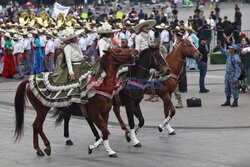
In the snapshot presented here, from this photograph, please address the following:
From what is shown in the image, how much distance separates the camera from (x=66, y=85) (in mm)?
12258

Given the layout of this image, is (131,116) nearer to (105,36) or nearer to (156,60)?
(156,60)

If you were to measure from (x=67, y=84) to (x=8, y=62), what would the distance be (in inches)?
617

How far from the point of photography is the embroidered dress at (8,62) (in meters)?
27.3

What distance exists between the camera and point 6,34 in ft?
90.1

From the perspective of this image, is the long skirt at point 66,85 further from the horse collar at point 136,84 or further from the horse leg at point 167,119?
the horse leg at point 167,119

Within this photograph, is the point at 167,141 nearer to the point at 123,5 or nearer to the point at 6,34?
the point at 6,34

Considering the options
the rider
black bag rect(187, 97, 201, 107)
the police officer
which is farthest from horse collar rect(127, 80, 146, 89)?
the police officer

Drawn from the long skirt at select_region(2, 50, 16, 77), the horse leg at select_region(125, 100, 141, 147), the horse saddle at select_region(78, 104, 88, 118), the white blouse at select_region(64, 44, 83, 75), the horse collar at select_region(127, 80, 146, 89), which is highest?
the white blouse at select_region(64, 44, 83, 75)

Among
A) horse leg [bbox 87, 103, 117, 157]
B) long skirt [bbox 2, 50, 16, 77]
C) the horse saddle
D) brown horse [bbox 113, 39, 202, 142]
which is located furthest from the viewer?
long skirt [bbox 2, 50, 16, 77]

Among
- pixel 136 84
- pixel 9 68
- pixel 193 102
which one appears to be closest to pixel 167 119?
pixel 136 84

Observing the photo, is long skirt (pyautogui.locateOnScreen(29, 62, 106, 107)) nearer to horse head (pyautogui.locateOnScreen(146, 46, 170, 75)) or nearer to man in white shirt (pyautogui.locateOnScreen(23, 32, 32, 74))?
horse head (pyautogui.locateOnScreen(146, 46, 170, 75))

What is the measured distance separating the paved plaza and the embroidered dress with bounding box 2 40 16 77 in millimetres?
8073

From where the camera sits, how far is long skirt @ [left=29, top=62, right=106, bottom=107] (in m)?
12.0

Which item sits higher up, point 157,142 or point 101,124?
point 101,124
